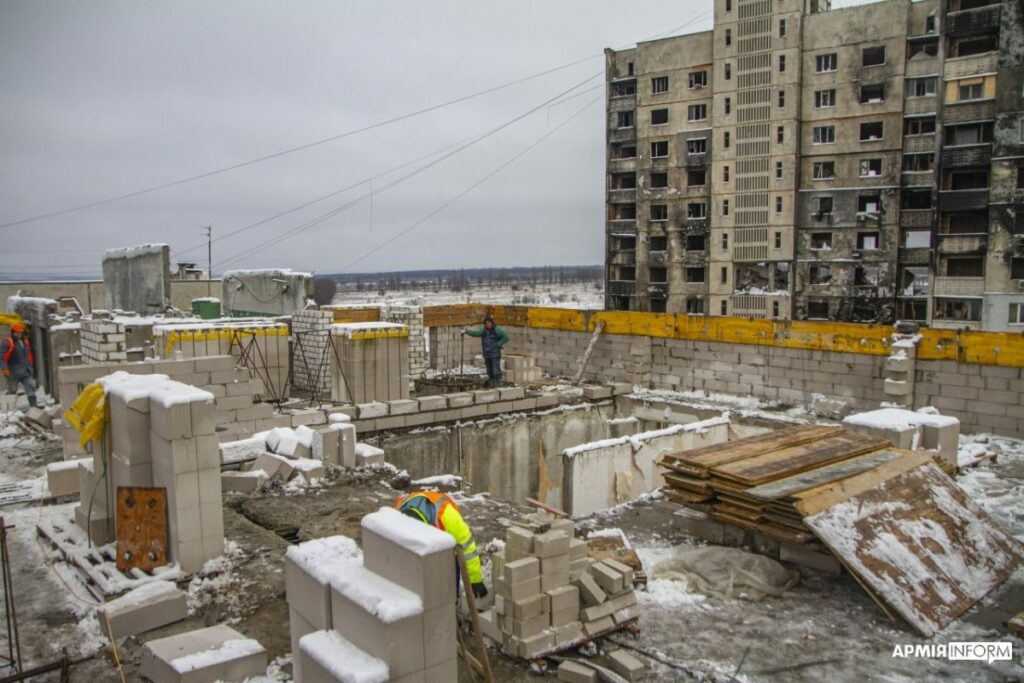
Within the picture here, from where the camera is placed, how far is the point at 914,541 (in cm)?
677

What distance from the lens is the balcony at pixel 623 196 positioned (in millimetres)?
42625

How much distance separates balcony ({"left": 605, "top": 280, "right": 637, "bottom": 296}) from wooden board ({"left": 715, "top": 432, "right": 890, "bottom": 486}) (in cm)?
3366

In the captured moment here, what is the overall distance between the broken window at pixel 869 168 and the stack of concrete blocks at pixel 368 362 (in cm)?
2979

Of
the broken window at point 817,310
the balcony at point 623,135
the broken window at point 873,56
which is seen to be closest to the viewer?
the broken window at point 873,56

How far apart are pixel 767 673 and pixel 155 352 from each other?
11.4 m

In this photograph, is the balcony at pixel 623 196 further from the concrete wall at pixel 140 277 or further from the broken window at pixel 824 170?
the concrete wall at pixel 140 277

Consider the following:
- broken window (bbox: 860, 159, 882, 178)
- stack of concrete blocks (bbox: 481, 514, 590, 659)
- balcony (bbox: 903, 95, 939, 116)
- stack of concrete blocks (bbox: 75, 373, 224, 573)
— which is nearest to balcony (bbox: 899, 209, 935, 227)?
broken window (bbox: 860, 159, 882, 178)

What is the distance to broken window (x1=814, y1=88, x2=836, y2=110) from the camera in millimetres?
36469

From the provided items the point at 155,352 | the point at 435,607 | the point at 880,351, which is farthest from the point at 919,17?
the point at 435,607

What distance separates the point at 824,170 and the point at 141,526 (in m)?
37.2

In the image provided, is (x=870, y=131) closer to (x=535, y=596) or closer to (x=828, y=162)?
(x=828, y=162)

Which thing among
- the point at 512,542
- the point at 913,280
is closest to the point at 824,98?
the point at 913,280

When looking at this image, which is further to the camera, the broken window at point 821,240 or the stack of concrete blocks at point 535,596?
the broken window at point 821,240

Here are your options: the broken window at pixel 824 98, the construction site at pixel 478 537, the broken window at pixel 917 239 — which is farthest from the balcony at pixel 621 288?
the construction site at pixel 478 537
